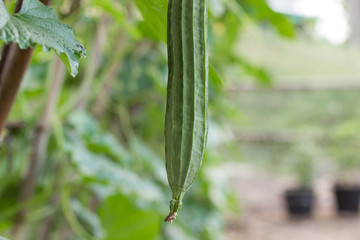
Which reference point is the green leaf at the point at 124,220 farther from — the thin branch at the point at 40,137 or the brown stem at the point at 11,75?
the brown stem at the point at 11,75

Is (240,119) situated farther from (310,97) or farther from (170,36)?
(310,97)

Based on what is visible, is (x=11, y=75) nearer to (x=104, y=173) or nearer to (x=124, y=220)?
(x=104, y=173)

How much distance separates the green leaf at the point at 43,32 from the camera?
0.21m

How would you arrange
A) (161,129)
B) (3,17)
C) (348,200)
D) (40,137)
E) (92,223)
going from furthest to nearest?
(348,200), (161,129), (92,223), (40,137), (3,17)

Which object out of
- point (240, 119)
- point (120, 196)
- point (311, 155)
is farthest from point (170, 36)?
point (311, 155)

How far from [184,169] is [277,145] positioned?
367 cm

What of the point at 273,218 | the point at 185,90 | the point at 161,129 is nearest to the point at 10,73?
the point at 185,90

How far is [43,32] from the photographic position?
0.76 feet

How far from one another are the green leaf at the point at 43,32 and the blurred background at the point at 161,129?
58 millimetres

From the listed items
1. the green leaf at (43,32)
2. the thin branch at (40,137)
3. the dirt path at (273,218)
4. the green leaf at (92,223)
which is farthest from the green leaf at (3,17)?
the dirt path at (273,218)

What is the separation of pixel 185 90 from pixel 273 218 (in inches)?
126

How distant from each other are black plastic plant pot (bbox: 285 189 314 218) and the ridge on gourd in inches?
126

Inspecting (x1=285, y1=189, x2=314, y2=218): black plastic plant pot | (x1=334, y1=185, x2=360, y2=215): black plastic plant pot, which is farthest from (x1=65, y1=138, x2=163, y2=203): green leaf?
(x1=334, y1=185, x2=360, y2=215): black plastic plant pot

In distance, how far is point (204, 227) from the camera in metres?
1.38
